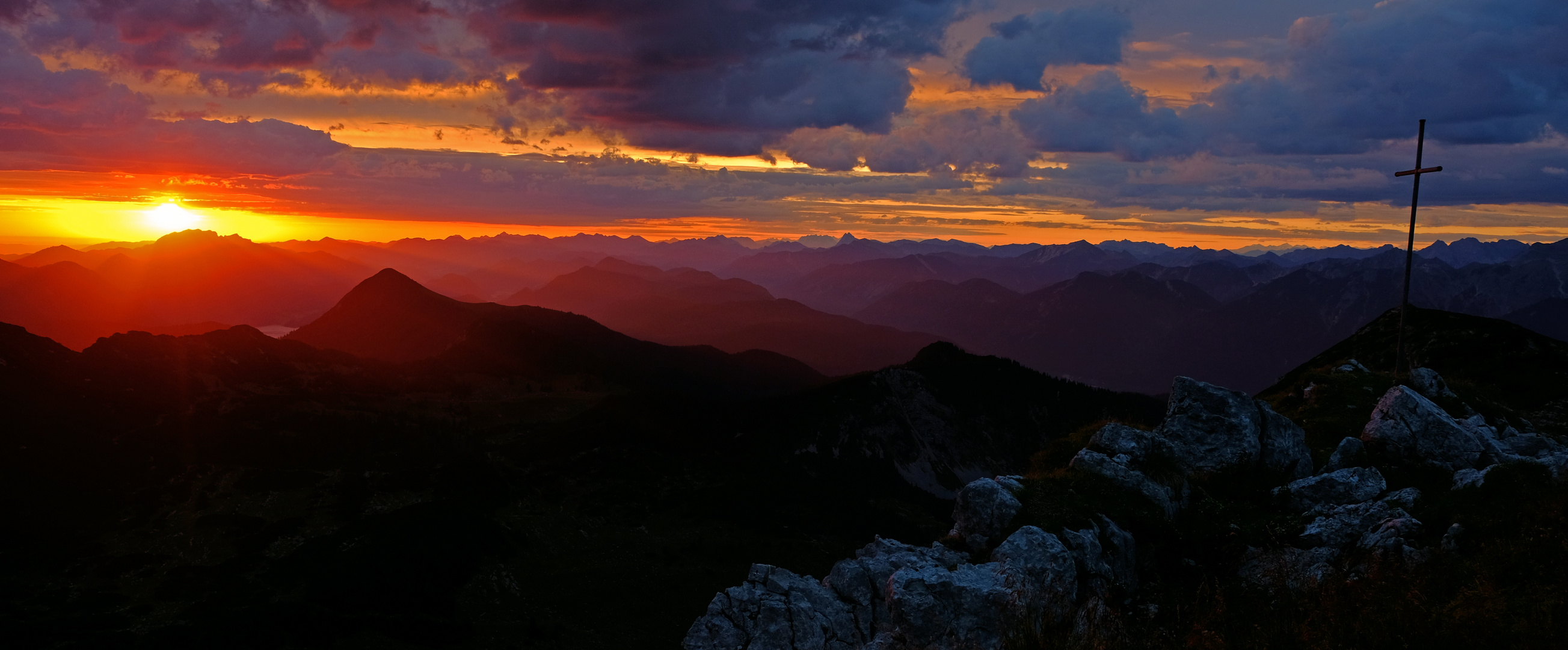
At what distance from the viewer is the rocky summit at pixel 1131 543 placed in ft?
60.1

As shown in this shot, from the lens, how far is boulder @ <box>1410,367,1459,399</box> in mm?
33312

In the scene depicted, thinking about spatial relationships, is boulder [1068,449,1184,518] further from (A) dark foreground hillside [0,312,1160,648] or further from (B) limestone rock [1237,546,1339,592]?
(A) dark foreground hillside [0,312,1160,648]

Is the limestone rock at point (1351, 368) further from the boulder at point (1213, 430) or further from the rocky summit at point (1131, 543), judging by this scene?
the boulder at point (1213, 430)

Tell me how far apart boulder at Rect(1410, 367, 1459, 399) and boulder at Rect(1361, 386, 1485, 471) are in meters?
7.90

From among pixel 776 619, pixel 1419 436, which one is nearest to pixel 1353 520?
pixel 1419 436

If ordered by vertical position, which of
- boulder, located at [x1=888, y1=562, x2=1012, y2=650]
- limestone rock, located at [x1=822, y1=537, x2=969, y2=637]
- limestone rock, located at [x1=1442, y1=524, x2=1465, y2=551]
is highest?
limestone rock, located at [x1=1442, y1=524, x2=1465, y2=551]

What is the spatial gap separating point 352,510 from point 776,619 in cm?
8765

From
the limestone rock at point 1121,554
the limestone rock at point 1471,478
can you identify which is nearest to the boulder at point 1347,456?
the limestone rock at point 1471,478

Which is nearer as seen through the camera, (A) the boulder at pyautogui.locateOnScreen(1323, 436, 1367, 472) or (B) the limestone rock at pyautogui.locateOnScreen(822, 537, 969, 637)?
(B) the limestone rock at pyautogui.locateOnScreen(822, 537, 969, 637)

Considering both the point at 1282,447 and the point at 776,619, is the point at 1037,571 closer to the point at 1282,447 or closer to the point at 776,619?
the point at 776,619

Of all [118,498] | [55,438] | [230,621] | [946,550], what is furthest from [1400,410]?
[55,438]

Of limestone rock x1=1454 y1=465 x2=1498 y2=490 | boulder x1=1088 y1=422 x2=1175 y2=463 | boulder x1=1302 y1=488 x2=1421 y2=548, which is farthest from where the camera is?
→ boulder x1=1088 y1=422 x2=1175 y2=463

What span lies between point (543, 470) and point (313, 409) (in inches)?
1708

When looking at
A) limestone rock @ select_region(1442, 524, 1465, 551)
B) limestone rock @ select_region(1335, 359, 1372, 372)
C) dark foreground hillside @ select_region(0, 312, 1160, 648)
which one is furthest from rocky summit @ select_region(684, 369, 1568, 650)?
limestone rock @ select_region(1335, 359, 1372, 372)
